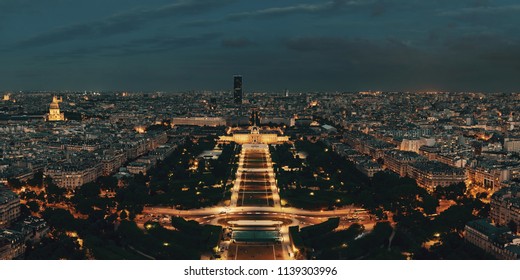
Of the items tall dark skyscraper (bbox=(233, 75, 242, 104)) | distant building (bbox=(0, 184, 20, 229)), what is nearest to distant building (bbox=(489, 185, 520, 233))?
distant building (bbox=(0, 184, 20, 229))

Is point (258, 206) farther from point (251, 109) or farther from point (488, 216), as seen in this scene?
point (251, 109)

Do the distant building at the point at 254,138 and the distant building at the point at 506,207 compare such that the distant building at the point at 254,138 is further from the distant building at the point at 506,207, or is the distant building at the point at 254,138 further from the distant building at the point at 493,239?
the distant building at the point at 493,239

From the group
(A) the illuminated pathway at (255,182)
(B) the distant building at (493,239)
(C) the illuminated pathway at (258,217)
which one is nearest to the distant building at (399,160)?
(A) the illuminated pathway at (255,182)

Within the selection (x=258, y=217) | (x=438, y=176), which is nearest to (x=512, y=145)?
(x=438, y=176)

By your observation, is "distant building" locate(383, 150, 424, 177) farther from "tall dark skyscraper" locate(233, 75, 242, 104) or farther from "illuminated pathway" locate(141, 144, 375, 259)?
"tall dark skyscraper" locate(233, 75, 242, 104)

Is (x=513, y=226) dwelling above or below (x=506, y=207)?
below

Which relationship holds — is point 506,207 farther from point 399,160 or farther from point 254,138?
point 254,138
